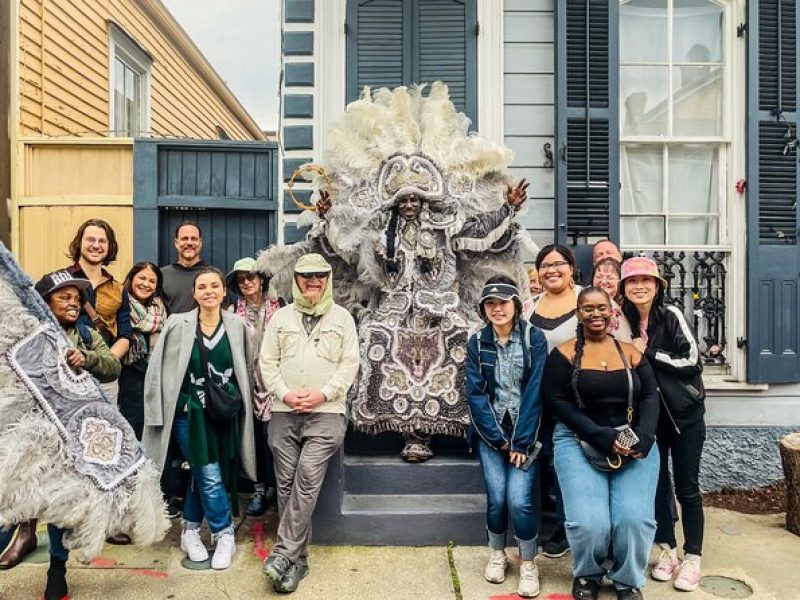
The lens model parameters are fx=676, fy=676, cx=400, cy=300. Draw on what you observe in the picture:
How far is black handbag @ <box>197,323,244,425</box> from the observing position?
350 cm

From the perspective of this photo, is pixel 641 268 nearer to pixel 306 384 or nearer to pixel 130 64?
pixel 306 384

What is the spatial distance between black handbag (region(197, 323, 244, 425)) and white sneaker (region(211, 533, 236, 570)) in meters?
0.63

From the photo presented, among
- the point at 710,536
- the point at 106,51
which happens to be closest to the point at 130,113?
the point at 106,51

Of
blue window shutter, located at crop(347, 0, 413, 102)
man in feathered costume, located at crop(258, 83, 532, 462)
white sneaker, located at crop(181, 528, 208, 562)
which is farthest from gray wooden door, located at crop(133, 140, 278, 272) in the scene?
white sneaker, located at crop(181, 528, 208, 562)

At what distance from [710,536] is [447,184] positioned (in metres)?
2.76

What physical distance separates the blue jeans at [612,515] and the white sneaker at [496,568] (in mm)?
374

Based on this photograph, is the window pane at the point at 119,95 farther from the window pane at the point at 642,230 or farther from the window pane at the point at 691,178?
the window pane at the point at 691,178

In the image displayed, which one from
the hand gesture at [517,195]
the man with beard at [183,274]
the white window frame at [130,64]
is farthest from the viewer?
the white window frame at [130,64]

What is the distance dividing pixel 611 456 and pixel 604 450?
0.15ft

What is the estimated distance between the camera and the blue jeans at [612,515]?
3082 millimetres

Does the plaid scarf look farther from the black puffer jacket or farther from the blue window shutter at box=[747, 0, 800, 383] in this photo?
the blue window shutter at box=[747, 0, 800, 383]


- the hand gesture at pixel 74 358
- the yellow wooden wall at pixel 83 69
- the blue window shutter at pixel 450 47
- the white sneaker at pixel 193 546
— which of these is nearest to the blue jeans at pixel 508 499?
the white sneaker at pixel 193 546

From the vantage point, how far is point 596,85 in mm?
5273

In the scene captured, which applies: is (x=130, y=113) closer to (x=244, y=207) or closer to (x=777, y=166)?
(x=244, y=207)
